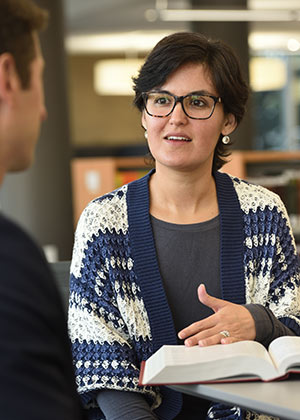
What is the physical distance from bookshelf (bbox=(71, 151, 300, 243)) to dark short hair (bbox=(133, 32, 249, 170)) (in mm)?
3801

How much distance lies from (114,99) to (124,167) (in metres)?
7.14

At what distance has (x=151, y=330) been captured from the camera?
1.95 m

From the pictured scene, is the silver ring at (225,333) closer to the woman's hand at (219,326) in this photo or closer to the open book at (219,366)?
the woman's hand at (219,326)

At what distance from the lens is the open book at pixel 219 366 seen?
54.5 inches

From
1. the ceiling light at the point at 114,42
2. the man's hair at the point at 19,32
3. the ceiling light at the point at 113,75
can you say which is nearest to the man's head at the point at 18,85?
the man's hair at the point at 19,32

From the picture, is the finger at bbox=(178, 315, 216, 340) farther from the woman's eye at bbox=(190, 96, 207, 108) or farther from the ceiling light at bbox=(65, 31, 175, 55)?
the ceiling light at bbox=(65, 31, 175, 55)

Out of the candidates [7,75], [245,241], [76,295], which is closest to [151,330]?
[76,295]

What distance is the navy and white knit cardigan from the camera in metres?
1.88

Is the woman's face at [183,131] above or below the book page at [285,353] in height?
above

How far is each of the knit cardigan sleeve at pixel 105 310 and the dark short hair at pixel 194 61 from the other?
1.19ft

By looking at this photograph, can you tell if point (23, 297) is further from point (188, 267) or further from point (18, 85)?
point (188, 267)

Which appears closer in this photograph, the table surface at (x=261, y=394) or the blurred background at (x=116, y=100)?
the table surface at (x=261, y=394)

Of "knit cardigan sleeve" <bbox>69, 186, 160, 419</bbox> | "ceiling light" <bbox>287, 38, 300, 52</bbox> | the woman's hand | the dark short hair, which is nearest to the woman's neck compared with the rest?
"knit cardigan sleeve" <bbox>69, 186, 160, 419</bbox>

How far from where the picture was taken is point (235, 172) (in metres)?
6.73
